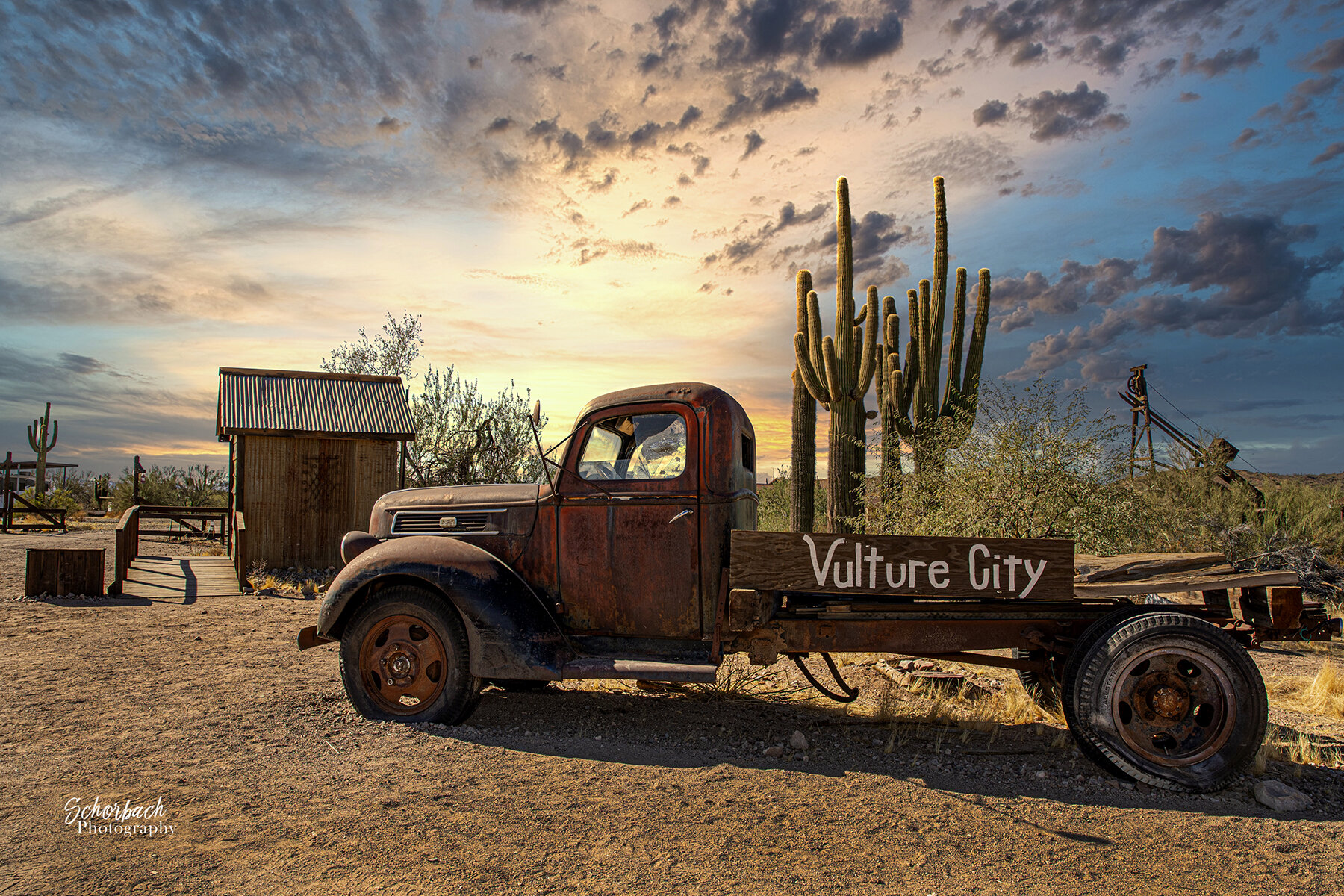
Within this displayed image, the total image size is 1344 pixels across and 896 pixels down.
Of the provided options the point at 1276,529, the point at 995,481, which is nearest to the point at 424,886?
the point at 995,481

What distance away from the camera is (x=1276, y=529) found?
12055 mm

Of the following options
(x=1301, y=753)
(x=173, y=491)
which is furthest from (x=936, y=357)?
(x=173, y=491)

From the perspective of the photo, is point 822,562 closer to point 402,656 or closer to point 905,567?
point 905,567

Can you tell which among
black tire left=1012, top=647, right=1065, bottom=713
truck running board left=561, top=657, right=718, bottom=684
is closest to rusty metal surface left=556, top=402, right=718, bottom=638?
truck running board left=561, top=657, right=718, bottom=684

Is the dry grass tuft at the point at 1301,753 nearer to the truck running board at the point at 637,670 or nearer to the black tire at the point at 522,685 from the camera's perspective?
the truck running board at the point at 637,670

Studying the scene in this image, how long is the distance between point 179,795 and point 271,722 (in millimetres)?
1177

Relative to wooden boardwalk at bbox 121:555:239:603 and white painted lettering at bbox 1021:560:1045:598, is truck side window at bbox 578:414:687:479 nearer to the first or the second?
white painted lettering at bbox 1021:560:1045:598

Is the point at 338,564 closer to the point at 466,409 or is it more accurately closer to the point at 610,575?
the point at 466,409

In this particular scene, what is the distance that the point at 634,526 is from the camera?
185 inches

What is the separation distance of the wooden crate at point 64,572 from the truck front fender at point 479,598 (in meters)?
7.67

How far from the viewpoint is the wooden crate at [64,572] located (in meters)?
10.0

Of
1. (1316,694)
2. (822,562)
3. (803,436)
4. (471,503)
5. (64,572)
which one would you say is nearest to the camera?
(822,562)

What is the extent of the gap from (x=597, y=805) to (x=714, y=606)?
1.36 meters

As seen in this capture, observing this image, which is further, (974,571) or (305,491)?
(305,491)
